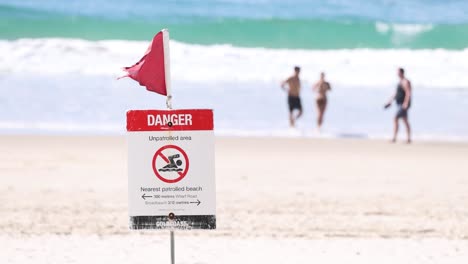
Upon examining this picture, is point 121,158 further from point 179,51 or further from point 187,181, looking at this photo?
point 179,51

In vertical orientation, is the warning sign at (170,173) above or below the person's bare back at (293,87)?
below

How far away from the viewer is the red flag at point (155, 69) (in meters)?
5.46

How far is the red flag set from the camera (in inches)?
215

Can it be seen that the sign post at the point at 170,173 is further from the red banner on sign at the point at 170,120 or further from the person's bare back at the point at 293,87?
the person's bare back at the point at 293,87

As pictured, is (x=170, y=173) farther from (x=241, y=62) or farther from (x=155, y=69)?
(x=241, y=62)

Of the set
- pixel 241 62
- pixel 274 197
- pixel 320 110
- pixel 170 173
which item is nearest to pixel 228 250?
pixel 170 173

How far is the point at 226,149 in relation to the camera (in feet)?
47.9

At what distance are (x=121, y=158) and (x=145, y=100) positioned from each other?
693 cm

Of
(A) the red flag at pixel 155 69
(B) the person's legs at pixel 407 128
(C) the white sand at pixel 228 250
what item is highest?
(B) the person's legs at pixel 407 128

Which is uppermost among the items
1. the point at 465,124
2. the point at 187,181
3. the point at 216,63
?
the point at 216,63

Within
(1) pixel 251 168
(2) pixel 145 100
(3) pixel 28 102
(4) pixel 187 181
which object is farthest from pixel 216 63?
(4) pixel 187 181

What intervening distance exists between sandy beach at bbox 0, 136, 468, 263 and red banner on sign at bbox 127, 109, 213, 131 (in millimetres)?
2046

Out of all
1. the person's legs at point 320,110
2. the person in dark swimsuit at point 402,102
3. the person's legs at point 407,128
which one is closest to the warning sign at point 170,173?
the person in dark swimsuit at point 402,102

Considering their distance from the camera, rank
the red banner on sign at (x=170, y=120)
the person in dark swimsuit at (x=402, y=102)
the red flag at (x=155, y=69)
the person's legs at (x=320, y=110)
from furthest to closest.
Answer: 1. the person's legs at (x=320, y=110)
2. the person in dark swimsuit at (x=402, y=102)
3. the red flag at (x=155, y=69)
4. the red banner on sign at (x=170, y=120)
